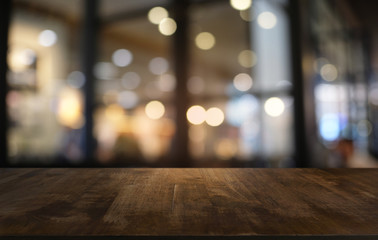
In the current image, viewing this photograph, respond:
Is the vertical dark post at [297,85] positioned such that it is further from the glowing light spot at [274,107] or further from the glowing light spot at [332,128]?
the glowing light spot at [332,128]

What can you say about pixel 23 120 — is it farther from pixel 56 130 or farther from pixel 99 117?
pixel 99 117

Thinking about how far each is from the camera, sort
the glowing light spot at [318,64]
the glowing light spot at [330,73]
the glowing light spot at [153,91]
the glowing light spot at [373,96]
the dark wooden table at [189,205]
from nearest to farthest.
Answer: the dark wooden table at [189,205] → the glowing light spot at [153,91] → the glowing light spot at [318,64] → the glowing light spot at [330,73] → the glowing light spot at [373,96]

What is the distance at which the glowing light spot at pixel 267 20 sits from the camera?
2600mm

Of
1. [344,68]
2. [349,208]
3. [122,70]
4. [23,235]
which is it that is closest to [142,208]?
[23,235]

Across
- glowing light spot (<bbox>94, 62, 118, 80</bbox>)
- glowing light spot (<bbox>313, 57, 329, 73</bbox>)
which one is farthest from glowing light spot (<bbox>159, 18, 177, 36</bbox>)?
glowing light spot (<bbox>313, 57, 329, 73</bbox>)

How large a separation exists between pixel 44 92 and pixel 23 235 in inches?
85.8

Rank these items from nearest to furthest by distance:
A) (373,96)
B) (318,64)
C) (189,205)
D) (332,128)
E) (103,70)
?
1. (189,205)
2. (103,70)
3. (318,64)
4. (332,128)
5. (373,96)

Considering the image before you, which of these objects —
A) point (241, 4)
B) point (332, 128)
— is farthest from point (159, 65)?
point (332, 128)

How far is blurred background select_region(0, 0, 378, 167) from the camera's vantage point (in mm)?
2428

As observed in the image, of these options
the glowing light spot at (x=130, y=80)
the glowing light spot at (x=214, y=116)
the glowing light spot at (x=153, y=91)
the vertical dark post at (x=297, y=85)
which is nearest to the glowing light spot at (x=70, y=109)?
the glowing light spot at (x=130, y=80)

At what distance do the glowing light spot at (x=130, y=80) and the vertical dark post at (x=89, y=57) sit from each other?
248mm

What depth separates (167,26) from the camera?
2.44 meters

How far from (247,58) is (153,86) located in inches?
30.3

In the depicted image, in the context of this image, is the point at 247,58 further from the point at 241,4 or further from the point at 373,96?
the point at 373,96
